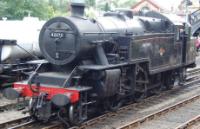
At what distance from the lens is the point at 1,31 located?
1608cm

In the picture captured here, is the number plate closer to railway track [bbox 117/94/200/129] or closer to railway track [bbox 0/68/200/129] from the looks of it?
railway track [bbox 0/68/200/129]

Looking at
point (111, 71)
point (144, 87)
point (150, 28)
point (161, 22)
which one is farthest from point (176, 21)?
point (111, 71)

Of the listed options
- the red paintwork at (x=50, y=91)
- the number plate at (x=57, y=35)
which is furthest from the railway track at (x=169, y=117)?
the number plate at (x=57, y=35)

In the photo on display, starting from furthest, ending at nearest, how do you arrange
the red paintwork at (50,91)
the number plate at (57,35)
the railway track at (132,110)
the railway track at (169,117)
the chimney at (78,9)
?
1. the chimney at (78,9)
2. the railway track at (169,117)
3. the number plate at (57,35)
4. the railway track at (132,110)
5. the red paintwork at (50,91)

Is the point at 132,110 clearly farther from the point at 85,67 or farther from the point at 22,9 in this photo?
the point at 22,9

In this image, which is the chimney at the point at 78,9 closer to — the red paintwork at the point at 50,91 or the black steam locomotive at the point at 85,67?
the black steam locomotive at the point at 85,67

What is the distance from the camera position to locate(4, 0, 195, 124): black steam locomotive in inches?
385

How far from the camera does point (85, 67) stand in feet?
32.3

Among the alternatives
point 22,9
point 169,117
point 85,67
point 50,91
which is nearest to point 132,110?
point 169,117

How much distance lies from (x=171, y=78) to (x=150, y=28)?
2.65 meters

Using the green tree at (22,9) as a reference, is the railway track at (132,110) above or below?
below

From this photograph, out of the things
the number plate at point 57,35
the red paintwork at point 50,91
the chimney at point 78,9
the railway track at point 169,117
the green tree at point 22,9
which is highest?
the green tree at point 22,9

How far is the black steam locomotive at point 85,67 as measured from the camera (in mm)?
9781

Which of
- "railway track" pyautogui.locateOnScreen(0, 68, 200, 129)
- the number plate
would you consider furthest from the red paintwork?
the number plate
